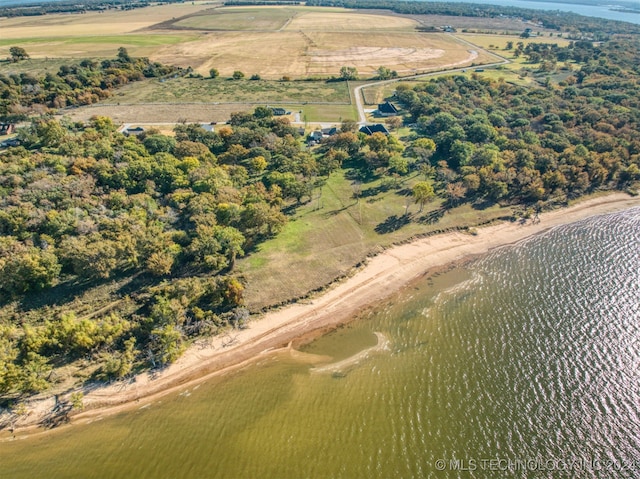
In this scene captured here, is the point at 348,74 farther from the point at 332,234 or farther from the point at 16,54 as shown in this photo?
the point at 16,54

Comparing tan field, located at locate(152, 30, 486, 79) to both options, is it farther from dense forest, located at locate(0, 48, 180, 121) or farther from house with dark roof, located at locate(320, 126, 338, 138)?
house with dark roof, located at locate(320, 126, 338, 138)

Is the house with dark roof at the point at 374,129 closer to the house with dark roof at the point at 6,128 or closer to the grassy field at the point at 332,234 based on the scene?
the grassy field at the point at 332,234

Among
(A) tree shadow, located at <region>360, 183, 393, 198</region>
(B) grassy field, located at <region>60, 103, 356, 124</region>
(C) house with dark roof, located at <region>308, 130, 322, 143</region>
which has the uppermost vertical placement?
(B) grassy field, located at <region>60, 103, 356, 124</region>

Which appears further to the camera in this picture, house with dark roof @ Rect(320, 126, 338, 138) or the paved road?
the paved road

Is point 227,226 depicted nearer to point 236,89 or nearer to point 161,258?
point 161,258

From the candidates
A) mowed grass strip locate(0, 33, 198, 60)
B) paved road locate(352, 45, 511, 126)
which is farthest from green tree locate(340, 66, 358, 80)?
mowed grass strip locate(0, 33, 198, 60)

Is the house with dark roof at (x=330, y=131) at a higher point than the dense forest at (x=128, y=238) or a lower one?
higher

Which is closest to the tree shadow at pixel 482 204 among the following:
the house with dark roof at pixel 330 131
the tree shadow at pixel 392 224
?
the tree shadow at pixel 392 224
